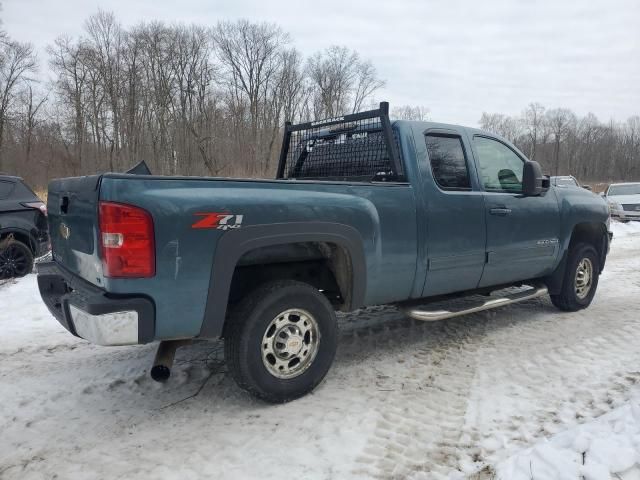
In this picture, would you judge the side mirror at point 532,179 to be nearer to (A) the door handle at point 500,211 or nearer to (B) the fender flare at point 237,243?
(A) the door handle at point 500,211

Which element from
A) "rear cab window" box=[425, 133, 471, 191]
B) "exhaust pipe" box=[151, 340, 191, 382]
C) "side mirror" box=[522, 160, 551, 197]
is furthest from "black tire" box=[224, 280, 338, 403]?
"side mirror" box=[522, 160, 551, 197]

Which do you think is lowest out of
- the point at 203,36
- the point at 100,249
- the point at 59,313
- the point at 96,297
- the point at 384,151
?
the point at 59,313

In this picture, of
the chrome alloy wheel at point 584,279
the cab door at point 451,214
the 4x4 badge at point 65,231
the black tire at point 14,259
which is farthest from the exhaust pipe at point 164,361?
the black tire at point 14,259

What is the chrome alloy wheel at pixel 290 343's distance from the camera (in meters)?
3.35

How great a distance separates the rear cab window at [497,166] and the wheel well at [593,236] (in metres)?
1.20

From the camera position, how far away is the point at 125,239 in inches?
107

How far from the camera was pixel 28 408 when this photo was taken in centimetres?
343

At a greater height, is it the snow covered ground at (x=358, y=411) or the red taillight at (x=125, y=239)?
the red taillight at (x=125, y=239)

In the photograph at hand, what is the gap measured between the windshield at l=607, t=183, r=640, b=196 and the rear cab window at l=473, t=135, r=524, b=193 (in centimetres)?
1759

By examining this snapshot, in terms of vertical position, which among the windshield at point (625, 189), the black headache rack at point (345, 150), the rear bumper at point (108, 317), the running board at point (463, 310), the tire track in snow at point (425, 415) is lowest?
the tire track in snow at point (425, 415)

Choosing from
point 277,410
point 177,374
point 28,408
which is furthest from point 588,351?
point 28,408

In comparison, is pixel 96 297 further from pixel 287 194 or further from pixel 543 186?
pixel 543 186

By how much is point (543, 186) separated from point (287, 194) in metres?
3.10

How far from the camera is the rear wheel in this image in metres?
7.57
